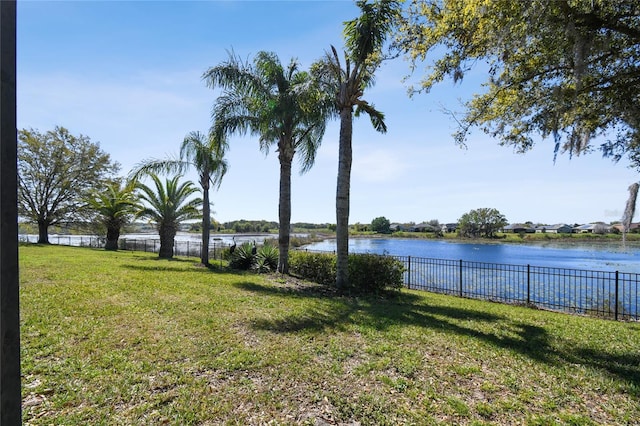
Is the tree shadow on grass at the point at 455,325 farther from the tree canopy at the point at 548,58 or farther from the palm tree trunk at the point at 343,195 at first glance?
the tree canopy at the point at 548,58

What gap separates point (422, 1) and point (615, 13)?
306 cm

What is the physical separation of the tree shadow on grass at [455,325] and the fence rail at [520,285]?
2.86 meters

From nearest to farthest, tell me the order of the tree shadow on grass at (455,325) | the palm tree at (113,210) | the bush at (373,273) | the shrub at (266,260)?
the tree shadow on grass at (455,325) < the bush at (373,273) < the shrub at (266,260) < the palm tree at (113,210)

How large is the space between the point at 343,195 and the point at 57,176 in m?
29.1

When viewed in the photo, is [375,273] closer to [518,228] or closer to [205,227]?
[205,227]

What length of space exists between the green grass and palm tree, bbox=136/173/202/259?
13.3 m

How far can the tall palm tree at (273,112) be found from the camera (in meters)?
12.1

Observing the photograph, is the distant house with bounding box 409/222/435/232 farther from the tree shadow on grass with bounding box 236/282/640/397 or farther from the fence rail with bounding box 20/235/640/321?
the tree shadow on grass with bounding box 236/282/640/397

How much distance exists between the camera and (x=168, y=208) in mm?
20172

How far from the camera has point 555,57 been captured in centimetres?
599

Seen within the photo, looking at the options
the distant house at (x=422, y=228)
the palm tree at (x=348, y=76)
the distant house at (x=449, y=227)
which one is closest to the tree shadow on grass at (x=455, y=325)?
the palm tree at (x=348, y=76)

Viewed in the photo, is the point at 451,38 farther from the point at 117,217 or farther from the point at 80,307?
the point at 117,217

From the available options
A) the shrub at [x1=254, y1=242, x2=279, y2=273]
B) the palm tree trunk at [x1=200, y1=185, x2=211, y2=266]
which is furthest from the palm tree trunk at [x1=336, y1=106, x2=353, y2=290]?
the palm tree trunk at [x1=200, y1=185, x2=211, y2=266]

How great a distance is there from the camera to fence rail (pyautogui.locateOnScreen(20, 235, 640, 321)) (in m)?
9.44
